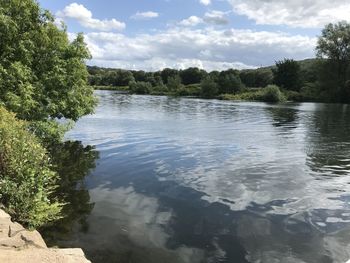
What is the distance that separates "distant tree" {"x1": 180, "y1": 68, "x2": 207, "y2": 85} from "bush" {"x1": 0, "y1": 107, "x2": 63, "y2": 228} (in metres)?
167

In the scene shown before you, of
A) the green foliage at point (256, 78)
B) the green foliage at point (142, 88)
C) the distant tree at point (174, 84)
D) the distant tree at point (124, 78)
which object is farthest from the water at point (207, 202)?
the distant tree at point (124, 78)

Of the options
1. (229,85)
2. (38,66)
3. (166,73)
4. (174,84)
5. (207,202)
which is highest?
(166,73)

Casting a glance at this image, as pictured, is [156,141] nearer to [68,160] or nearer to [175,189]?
[68,160]

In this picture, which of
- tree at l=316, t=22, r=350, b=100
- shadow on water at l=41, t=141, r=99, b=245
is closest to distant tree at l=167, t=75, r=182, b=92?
tree at l=316, t=22, r=350, b=100

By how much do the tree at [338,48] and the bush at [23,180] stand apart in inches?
3979

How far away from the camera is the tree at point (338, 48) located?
104188 millimetres

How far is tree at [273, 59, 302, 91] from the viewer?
413 ft

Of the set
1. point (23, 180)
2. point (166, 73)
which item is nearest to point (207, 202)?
point (23, 180)

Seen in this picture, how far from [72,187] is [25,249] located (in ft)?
28.3

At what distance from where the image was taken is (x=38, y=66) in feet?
78.3

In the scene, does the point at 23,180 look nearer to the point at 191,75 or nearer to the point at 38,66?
the point at 38,66

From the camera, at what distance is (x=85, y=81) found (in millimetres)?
27219

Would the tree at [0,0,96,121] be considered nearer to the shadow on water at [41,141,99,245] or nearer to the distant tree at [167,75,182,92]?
the shadow on water at [41,141,99,245]

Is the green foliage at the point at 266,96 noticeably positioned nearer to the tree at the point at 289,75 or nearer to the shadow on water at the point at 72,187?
the tree at the point at 289,75
